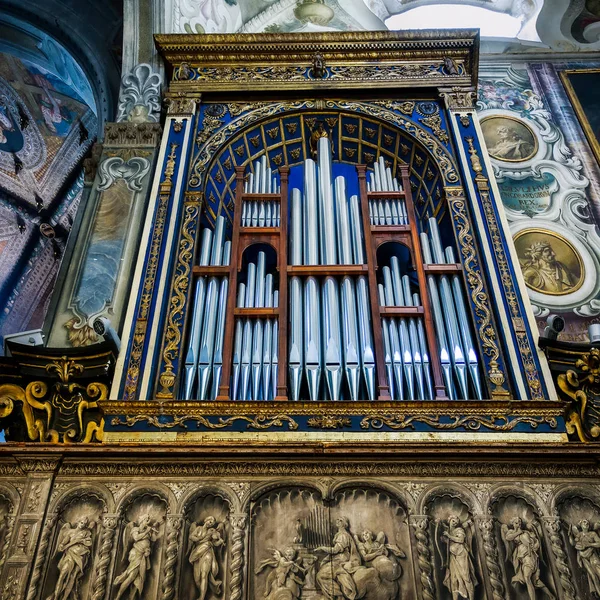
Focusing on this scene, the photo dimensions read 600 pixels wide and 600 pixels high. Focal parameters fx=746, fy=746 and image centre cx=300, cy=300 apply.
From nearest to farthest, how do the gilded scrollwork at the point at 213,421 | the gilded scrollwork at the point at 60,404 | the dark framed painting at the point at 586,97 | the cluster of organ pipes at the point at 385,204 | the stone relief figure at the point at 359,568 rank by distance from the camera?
1. the stone relief figure at the point at 359,568
2. the gilded scrollwork at the point at 213,421
3. the gilded scrollwork at the point at 60,404
4. the cluster of organ pipes at the point at 385,204
5. the dark framed painting at the point at 586,97

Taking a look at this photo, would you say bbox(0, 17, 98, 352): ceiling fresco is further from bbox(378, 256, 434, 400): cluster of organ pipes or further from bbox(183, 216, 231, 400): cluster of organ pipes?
bbox(378, 256, 434, 400): cluster of organ pipes

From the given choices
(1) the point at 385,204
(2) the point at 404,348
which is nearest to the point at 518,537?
(2) the point at 404,348

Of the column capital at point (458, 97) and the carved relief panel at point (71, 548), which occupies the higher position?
the column capital at point (458, 97)

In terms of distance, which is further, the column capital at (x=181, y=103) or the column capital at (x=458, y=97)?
the column capital at (x=458, y=97)

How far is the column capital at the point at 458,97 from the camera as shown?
404 inches

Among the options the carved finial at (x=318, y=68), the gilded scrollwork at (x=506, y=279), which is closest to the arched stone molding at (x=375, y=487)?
the gilded scrollwork at (x=506, y=279)

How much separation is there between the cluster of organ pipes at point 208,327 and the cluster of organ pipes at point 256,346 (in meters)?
0.18

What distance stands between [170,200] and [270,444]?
3.79 metres

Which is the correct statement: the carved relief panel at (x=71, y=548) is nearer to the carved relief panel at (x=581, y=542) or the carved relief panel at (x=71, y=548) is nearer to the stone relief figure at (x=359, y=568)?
the stone relief figure at (x=359, y=568)

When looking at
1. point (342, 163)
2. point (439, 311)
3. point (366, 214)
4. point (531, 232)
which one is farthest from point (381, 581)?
point (342, 163)

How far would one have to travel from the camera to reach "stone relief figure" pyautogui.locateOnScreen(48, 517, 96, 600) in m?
5.93

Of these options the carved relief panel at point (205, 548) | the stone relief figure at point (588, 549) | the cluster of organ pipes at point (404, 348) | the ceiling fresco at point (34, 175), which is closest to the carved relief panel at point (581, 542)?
the stone relief figure at point (588, 549)

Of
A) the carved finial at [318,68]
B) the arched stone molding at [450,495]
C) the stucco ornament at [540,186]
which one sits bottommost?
the arched stone molding at [450,495]

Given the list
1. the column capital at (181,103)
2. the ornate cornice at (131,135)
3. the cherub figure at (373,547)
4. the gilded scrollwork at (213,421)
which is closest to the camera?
the cherub figure at (373,547)
